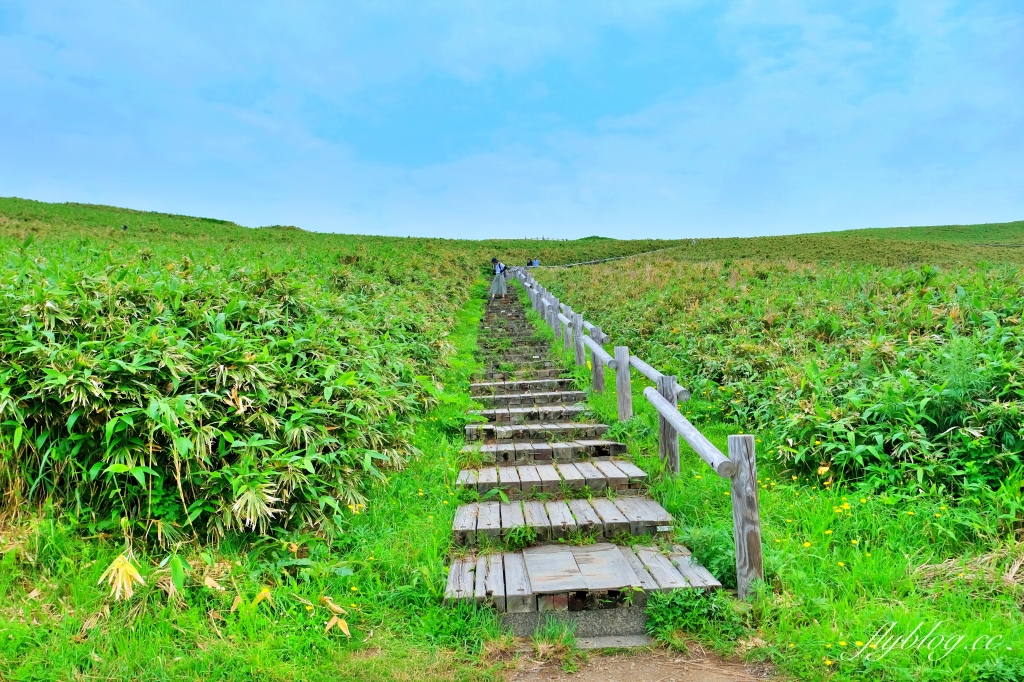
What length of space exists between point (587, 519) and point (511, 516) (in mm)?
628

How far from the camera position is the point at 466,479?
5059mm

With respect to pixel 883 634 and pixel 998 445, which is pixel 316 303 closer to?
pixel 883 634

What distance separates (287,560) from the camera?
3602mm

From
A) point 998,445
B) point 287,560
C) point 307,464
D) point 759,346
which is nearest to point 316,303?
point 307,464

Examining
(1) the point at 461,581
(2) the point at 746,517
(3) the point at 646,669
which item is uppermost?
(2) the point at 746,517

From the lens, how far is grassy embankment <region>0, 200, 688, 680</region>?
9.77ft

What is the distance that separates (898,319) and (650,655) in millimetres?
6057

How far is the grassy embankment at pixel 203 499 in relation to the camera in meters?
2.98

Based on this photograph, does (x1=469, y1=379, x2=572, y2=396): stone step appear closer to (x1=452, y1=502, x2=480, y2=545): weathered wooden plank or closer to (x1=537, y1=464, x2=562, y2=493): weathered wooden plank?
(x1=537, y1=464, x2=562, y2=493): weathered wooden plank

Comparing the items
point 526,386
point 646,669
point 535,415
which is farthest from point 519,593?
point 526,386

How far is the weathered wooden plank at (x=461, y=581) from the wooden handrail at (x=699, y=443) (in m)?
1.74

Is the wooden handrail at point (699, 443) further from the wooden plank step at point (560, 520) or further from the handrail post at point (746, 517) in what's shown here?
the wooden plank step at point (560, 520)

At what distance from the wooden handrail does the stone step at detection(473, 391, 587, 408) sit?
2.97 meters

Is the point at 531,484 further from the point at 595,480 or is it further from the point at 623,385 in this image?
the point at 623,385
